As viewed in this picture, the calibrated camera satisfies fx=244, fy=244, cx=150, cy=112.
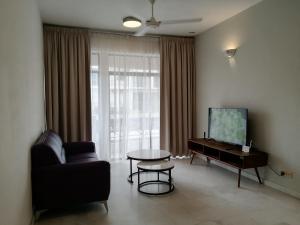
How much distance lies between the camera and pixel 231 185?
380cm

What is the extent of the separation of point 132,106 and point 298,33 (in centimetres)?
326

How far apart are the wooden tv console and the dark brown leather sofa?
2001mm

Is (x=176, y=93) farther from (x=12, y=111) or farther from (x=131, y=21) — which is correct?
(x=12, y=111)

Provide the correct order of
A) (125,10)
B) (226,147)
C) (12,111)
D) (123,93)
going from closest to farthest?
(12,111)
(125,10)
(226,147)
(123,93)

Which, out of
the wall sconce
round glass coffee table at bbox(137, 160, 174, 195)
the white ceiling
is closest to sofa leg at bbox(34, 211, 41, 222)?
round glass coffee table at bbox(137, 160, 174, 195)

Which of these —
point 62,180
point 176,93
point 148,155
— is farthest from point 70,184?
point 176,93

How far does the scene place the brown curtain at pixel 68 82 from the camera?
183 inches

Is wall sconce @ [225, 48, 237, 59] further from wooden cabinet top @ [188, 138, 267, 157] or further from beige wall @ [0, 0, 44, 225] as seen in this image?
beige wall @ [0, 0, 44, 225]

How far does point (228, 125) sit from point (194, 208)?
1780 mm

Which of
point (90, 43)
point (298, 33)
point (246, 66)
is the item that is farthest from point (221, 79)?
point (90, 43)

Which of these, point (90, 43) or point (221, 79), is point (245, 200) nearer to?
point (221, 79)

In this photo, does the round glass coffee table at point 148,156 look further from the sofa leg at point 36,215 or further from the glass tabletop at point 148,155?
the sofa leg at point 36,215

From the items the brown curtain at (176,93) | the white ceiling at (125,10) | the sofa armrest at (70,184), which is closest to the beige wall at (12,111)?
the sofa armrest at (70,184)

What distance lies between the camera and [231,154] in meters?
3.90
